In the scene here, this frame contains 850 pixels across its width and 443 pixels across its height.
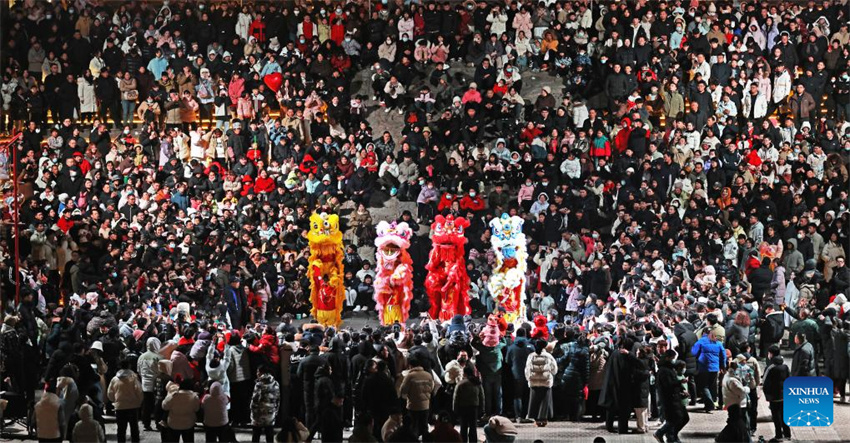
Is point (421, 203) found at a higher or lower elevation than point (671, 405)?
higher

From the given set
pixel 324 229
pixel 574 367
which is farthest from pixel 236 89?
pixel 574 367

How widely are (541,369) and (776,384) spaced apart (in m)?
2.72

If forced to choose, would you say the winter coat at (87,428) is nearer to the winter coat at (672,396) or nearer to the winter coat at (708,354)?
the winter coat at (672,396)

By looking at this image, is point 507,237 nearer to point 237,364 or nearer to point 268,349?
point 268,349

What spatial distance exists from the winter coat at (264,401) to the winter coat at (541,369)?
3.07 m

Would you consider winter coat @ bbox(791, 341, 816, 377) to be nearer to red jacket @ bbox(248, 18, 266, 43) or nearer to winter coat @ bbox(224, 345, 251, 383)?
winter coat @ bbox(224, 345, 251, 383)

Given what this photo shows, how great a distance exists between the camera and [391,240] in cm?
2247

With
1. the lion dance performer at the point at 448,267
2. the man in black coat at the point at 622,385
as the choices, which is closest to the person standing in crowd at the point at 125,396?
the man in black coat at the point at 622,385

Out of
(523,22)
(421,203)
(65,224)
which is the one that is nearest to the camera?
(65,224)

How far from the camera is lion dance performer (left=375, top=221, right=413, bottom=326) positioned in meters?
22.6

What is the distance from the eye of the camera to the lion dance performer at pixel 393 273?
74.0 feet

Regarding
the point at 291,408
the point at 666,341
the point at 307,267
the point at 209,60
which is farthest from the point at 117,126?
the point at 666,341

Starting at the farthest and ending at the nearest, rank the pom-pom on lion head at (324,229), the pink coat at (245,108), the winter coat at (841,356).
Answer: the pink coat at (245,108) → the pom-pom on lion head at (324,229) → the winter coat at (841,356)

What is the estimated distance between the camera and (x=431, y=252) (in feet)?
74.8
